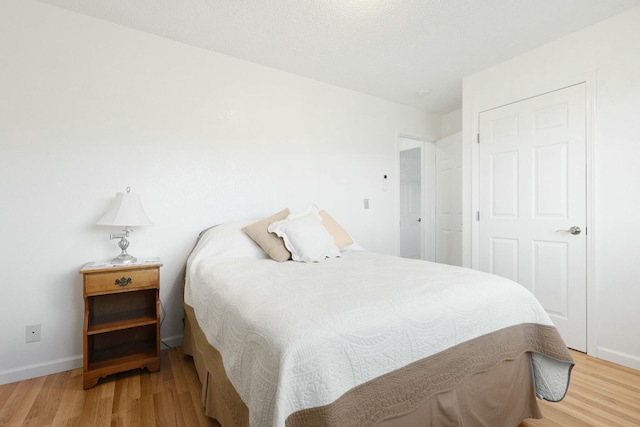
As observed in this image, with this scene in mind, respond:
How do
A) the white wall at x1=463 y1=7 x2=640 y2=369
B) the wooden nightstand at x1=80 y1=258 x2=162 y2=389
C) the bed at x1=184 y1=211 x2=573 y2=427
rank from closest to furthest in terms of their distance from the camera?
1. the bed at x1=184 y1=211 x2=573 y2=427
2. the wooden nightstand at x1=80 y1=258 x2=162 y2=389
3. the white wall at x1=463 y1=7 x2=640 y2=369

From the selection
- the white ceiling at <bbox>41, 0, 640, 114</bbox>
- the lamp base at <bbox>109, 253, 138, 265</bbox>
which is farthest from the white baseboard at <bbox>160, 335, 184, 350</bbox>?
the white ceiling at <bbox>41, 0, 640, 114</bbox>

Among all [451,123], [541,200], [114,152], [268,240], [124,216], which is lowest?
[268,240]

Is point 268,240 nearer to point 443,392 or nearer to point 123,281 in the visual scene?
point 123,281

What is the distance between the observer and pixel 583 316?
2268 mm

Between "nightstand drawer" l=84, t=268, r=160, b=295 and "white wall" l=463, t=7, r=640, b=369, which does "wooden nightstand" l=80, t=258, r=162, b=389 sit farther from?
"white wall" l=463, t=7, r=640, b=369

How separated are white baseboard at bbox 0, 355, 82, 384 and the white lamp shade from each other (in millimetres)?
973

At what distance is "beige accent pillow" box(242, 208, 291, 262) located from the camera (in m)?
2.12

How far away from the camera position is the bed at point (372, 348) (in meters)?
0.86

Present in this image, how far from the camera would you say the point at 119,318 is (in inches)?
79.1

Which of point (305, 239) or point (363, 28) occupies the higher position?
point (363, 28)

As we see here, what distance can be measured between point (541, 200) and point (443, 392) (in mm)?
2127

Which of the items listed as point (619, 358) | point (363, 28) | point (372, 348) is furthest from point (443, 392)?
point (363, 28)

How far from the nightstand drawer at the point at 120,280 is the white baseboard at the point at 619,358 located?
10.4 feet

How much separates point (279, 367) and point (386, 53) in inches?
103
